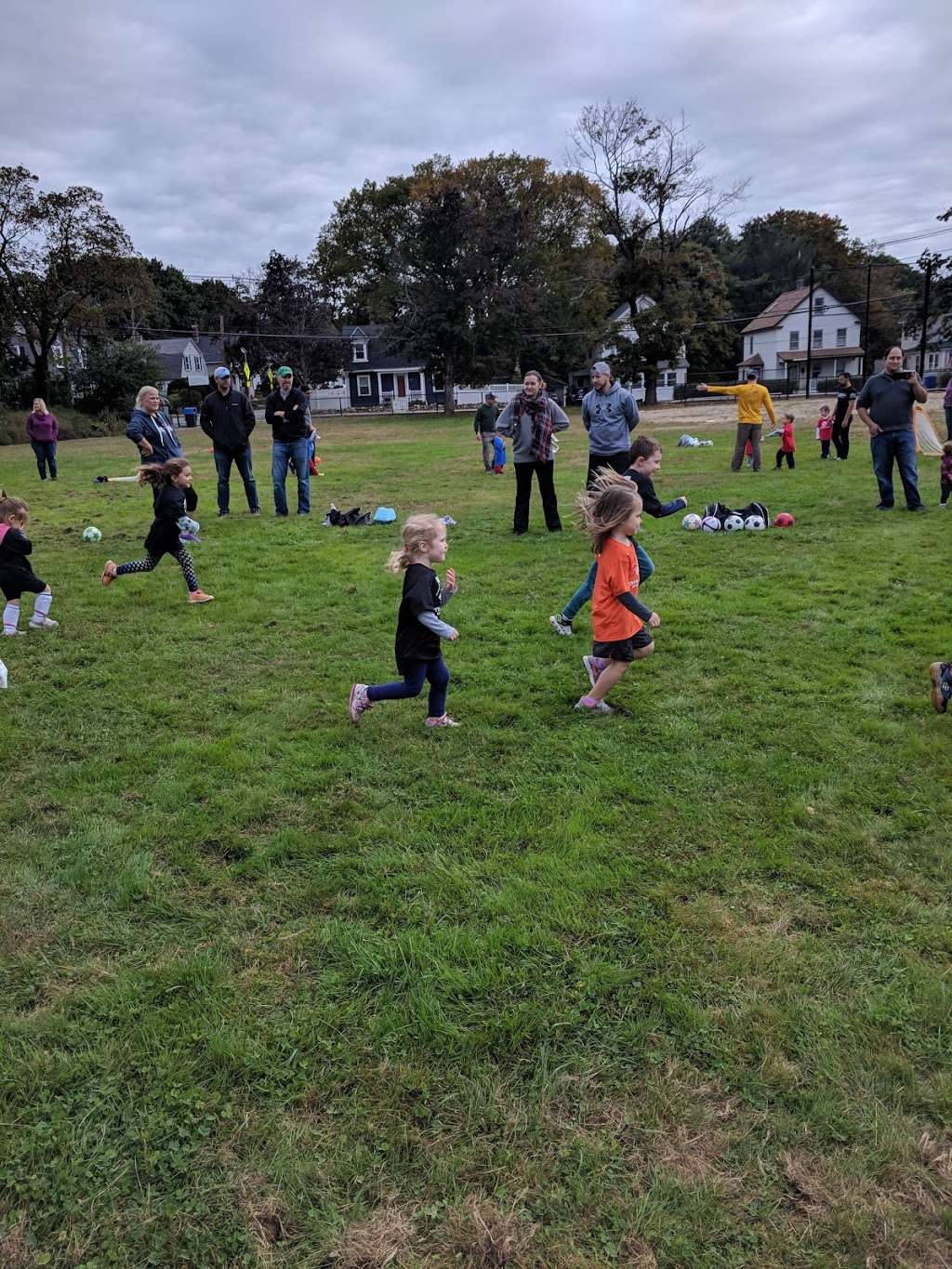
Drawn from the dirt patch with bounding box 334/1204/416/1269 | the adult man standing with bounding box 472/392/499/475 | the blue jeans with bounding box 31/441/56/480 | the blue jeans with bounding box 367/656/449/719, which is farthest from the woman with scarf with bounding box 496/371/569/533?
the blue jeans with bounding box 31/441/56/480

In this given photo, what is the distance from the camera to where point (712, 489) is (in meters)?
13.9

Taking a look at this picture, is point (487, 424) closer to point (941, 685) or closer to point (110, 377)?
point (941, 685)

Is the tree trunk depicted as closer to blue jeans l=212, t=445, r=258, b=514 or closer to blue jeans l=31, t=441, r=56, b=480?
blue jeans l=31, t=441, r=56, b=480

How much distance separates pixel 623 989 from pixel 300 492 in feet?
35.2

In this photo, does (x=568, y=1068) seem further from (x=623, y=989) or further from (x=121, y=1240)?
(x=121, y=1240)

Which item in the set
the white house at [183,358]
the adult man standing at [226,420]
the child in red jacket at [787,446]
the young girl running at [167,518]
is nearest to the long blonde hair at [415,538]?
the young girl running at [167,518]

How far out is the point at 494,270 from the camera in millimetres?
44062

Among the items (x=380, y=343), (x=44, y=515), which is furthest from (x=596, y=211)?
(x=44, y=515)

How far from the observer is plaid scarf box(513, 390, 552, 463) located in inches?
Answer: 389

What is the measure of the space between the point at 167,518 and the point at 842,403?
1440cm

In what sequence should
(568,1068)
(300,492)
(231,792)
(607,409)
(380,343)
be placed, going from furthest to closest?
(380,343) < (300,492) < (607,409) < (231,792) < (568,1068)

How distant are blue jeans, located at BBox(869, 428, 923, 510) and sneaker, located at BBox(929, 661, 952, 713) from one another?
687 cm

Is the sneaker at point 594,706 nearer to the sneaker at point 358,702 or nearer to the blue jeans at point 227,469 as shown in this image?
the sneaker at point 358,702

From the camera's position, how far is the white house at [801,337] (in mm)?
64938
